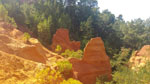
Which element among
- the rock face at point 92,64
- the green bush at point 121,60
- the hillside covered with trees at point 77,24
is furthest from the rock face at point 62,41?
the rock face at point 92,64

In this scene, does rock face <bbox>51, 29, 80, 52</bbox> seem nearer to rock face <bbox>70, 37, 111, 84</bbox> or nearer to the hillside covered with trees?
the hillside covered with trees

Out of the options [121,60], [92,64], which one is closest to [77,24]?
[121,60]

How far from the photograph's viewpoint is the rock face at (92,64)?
1494cm

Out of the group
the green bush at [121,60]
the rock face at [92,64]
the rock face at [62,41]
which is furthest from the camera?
the rock face at [62,41]

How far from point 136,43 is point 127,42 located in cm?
200

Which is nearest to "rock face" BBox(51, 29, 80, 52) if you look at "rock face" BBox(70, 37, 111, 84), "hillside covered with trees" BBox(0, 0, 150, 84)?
"hillside covered with trees" BBox(0, 0, 150, 84)

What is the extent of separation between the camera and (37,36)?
2809 centimetres

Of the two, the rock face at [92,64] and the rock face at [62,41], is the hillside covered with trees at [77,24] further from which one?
the rock face at [92,64]

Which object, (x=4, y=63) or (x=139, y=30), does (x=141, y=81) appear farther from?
(x=139, y=30)

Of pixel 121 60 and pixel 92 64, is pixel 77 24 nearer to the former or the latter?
pixel 121 60

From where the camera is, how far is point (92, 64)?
16047 millimetres

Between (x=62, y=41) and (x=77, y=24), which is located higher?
(x=77, y=24)

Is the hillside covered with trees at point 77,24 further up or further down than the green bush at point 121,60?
further up

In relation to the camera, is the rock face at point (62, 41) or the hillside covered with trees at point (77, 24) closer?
the rock face at point (62, 41)
